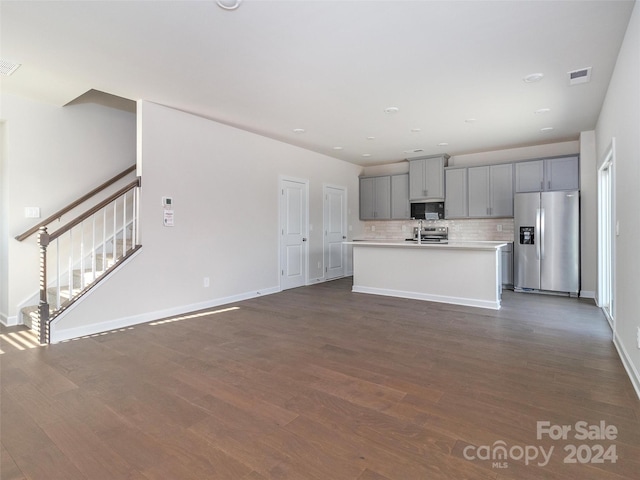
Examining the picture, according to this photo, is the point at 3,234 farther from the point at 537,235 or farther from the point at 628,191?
the point at 537,235

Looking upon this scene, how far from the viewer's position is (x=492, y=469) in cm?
158

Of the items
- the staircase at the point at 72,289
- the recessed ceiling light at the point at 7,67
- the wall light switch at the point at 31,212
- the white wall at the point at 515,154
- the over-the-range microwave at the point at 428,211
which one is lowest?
the staircase at the point at 72,289

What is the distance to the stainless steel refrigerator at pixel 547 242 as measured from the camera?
5.56 meters

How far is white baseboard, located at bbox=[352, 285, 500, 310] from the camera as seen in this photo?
15.7 feet

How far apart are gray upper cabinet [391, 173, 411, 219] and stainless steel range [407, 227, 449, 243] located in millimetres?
492

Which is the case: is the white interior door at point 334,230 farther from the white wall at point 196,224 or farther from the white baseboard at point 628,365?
the white baseboard at point 628,365

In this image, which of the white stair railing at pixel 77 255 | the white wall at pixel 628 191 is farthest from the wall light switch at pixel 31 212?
the white wall at pixel 628 191

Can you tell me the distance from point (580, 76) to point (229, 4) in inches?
139

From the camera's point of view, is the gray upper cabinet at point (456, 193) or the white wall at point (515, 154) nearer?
the white wall at point (515, 154)

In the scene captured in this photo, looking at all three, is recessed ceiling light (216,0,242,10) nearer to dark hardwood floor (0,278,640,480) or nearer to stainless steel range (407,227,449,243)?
dark hardwood floor (0,278,640,480)

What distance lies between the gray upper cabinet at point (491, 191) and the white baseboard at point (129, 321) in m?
4.90

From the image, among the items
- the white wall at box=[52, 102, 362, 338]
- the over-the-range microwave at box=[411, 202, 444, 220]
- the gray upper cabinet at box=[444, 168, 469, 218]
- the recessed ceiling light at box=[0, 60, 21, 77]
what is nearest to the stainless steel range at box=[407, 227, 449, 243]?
the over-the-range microwave at box=[411, 202, 444, 220]

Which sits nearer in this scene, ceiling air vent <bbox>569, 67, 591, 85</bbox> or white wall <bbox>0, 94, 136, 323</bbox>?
ceiling air vent <bbox>569, 67, 591, 85</bbox>

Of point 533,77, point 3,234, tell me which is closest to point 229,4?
point 533,77
